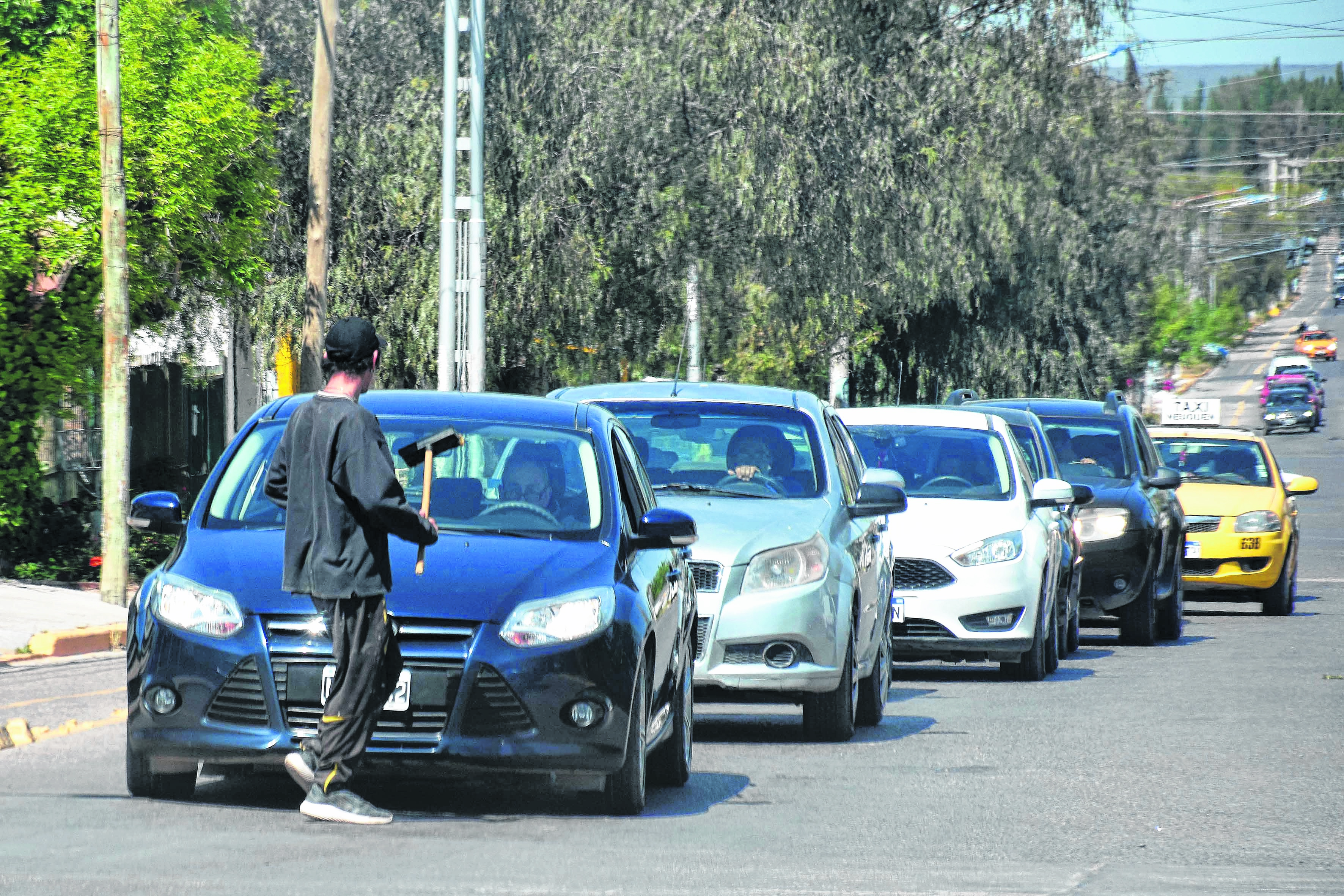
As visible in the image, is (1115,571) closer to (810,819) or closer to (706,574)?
(706,574)

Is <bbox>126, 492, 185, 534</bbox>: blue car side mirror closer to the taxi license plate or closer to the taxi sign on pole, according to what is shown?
the taxi license plate

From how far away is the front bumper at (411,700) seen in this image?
7160 millimetres

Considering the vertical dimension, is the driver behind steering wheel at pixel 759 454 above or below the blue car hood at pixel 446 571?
above

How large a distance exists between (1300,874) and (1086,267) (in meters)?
32.7

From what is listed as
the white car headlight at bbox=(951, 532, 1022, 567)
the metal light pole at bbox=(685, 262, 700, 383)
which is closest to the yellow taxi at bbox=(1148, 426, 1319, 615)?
the white car headlight at bbox=(951, 532, 1022, 567)

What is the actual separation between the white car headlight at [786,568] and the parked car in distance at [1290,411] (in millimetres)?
74782

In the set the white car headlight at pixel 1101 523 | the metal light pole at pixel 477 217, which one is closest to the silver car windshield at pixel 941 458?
the white car headlight at pixel 1101 523

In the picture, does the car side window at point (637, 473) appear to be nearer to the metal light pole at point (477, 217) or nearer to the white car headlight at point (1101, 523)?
the white car headlight at point (1101, 523)

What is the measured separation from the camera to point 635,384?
12.1 meters

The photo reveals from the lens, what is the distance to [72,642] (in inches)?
579

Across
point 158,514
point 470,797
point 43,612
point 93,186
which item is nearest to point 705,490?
point 470,797

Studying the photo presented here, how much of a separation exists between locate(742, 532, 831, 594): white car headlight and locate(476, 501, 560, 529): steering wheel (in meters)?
2.04

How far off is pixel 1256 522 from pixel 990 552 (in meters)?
8.21

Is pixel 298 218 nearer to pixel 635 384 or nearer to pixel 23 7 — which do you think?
pixel 23 7
